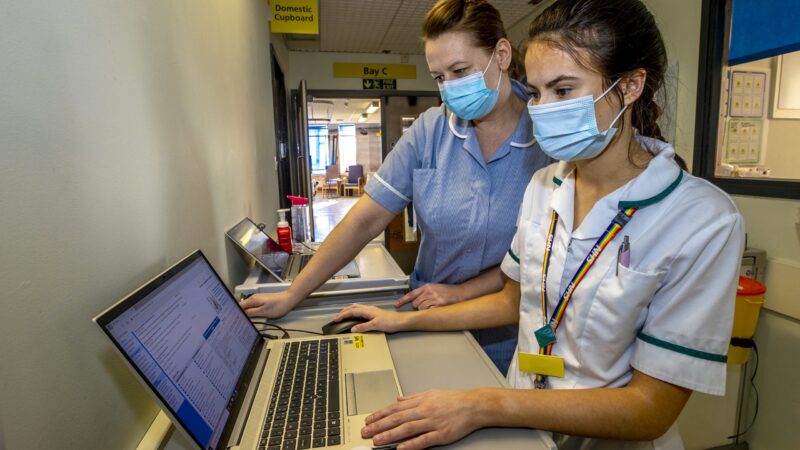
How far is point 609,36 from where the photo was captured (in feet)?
2.63

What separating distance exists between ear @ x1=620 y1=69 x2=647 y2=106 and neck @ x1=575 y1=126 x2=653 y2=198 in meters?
0.06

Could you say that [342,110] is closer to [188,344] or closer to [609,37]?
[609,37]

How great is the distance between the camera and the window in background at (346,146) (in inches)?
613

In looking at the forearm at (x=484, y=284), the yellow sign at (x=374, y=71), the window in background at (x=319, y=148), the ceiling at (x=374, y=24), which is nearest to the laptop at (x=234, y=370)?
the forearm at (x=484, y=284)

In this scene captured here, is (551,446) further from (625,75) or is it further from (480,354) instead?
(625,75)

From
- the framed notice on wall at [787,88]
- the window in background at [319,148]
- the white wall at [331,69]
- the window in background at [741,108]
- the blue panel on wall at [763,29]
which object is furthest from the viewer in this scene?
A: the window in background at [319,148]

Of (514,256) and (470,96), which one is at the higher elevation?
(470,96)

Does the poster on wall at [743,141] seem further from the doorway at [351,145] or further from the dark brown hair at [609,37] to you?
the doorway at [351,145]

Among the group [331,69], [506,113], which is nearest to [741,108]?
[506,113]

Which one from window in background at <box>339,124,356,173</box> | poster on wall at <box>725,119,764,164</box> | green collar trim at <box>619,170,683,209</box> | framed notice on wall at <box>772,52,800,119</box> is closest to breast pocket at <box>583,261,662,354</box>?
green collar trim at <box>619,170,683,209</box>

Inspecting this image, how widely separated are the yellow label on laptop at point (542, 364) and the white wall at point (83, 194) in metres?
0.74

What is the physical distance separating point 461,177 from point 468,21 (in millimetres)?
411

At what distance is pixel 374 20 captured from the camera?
13.6 feet

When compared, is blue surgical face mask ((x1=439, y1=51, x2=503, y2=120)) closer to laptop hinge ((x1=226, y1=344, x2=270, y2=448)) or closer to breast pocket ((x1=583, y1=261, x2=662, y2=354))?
breast pocket ((x1=583, y1=261, x2=662, y2=354))
